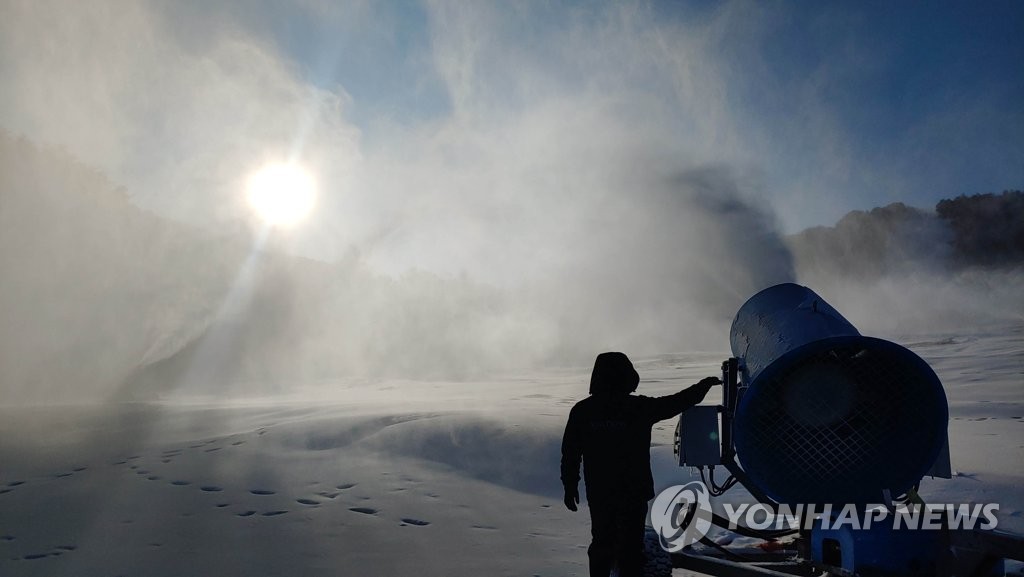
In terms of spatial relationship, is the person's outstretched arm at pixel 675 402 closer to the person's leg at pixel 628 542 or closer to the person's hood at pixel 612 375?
the person's hood at pixel 612 375

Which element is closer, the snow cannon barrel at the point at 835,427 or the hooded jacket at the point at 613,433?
the snow cannon barrel at the point at 835,427

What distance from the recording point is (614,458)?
3.21 metres

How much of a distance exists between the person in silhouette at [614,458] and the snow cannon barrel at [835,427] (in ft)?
1.88

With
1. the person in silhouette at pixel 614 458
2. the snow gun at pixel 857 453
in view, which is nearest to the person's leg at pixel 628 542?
the person in silhouette at pixel 614 458

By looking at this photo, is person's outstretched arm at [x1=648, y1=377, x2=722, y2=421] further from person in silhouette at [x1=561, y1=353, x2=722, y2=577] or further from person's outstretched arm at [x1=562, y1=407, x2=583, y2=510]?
person's outstretched arm at [x1=562, y1=407, x2=583, y2=510]

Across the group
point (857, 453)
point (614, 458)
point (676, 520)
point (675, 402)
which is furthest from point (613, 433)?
point (676, 520)

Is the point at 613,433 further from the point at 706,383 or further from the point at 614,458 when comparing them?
the point at 706,383

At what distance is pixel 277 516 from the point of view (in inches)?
238

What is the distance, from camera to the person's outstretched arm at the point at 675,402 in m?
3.34

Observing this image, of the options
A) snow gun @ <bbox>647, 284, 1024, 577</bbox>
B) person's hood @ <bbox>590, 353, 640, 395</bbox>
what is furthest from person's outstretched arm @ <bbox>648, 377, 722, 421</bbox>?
snow gun @ <bbox>647, 284, 1024, 577</bbox>

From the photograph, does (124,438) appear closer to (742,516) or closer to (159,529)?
(159,529)

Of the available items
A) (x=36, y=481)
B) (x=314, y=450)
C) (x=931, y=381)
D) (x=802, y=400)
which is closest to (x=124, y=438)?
(x=36, y=481)

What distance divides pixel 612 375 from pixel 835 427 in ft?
4.25

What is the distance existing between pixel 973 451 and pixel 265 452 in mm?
11865
